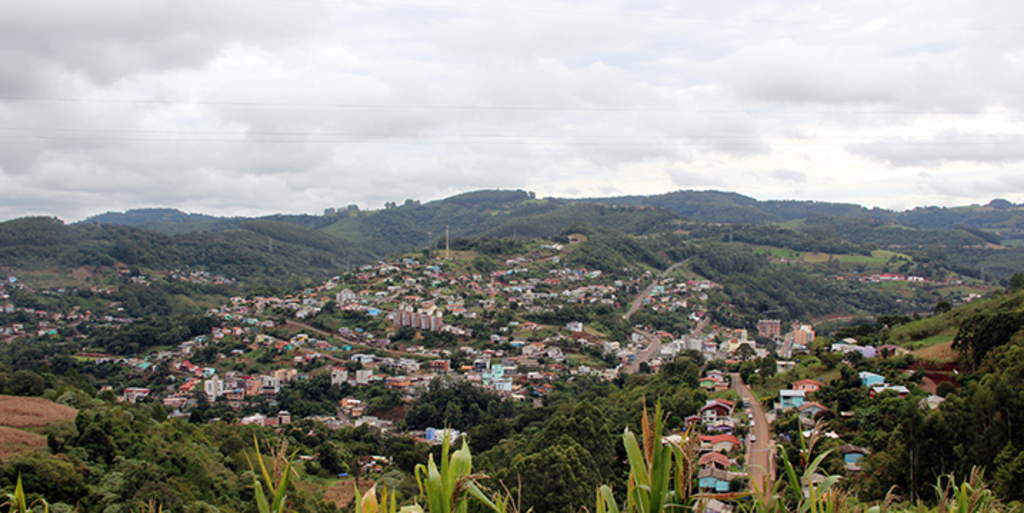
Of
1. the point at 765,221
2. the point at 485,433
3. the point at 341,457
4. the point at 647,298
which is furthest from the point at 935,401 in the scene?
the point at 765,221

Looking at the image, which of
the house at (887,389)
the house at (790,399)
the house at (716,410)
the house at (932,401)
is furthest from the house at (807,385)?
the house at (932,401)

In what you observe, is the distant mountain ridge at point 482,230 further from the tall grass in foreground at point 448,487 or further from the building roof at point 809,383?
the tall grass in foreground at point 448,487

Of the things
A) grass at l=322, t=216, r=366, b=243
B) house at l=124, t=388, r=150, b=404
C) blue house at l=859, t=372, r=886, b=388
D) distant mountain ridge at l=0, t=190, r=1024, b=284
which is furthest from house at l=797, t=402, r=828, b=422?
grass at l=322, t=216, r=366, b=243

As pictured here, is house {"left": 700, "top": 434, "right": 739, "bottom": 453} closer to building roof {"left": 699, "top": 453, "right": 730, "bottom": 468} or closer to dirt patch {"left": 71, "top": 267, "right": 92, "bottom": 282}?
building roof {"left": 699, "top": 453, "right": 730, "bottom": 468}

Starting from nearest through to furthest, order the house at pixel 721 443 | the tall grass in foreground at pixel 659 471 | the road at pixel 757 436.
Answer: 1. the tall grass in foreground at pixel 659 471
2. the road at pixel 757 436
3. the house at pixel 721 443

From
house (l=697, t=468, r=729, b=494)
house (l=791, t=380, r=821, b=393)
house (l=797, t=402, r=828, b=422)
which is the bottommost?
house (l=697, t=468, r=729, b=494)
